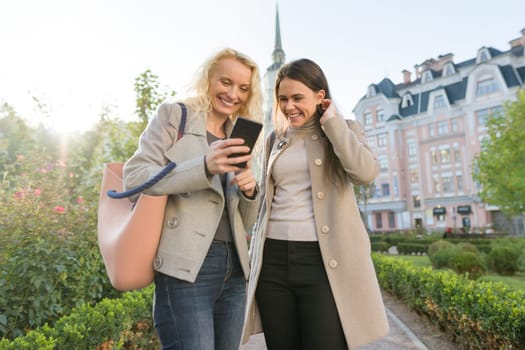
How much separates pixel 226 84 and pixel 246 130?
46 centimetres

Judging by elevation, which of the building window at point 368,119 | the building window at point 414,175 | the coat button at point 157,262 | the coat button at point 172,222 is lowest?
the coat button at point 157,262

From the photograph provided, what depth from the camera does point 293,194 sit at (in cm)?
208

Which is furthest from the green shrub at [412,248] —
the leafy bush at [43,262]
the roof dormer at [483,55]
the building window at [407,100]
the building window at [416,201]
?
the roof dormer at [483,55]

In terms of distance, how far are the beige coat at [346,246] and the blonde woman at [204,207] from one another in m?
0.25

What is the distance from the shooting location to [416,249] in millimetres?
18172

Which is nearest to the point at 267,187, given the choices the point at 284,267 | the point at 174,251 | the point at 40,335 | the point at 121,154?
Answer: the point at 284,267

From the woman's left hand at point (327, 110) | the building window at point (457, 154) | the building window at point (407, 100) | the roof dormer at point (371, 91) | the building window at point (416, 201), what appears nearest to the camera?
the woman's left hand at point (327, 110)

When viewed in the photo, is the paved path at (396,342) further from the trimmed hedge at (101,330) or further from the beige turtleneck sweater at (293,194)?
the beige turtleneck sweater at (293,194)

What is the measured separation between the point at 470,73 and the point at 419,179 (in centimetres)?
1112

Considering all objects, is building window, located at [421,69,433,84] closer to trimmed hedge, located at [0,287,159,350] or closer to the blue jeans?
trimmed hedge, located at [0,287,159,350]

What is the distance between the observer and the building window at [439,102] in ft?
118

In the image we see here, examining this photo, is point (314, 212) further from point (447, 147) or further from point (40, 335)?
point (447, 147)

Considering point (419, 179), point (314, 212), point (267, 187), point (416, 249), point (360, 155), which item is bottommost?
point (416, 249)

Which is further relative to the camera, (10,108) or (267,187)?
(10,108)
